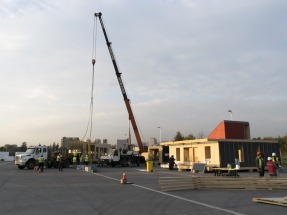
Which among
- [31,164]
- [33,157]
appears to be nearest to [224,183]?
[31,164]

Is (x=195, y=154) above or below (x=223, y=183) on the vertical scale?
above

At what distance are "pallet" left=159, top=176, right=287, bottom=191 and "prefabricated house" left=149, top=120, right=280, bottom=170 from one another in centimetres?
1222

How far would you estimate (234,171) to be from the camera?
2158 centimetres

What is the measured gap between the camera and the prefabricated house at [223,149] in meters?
27.7

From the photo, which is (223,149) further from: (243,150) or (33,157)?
(33,157)

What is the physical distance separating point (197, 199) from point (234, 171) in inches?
441

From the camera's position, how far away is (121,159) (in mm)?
40031

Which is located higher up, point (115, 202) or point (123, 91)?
point (123, 91)

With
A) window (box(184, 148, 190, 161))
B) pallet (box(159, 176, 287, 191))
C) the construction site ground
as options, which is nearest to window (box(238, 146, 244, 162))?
window (box(184, 148, 190, 161))

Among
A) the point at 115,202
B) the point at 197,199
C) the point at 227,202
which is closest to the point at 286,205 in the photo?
the point at 227,202

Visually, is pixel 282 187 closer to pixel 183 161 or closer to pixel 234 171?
pixel 234 171

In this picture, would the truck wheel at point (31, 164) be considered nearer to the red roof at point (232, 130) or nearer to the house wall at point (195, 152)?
the house wall at point (195, 152)

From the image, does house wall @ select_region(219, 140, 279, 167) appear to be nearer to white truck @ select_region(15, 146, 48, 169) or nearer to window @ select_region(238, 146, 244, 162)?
window @ select_region(238, 146, 244, 162)

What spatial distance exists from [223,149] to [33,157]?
1915 centimetres
